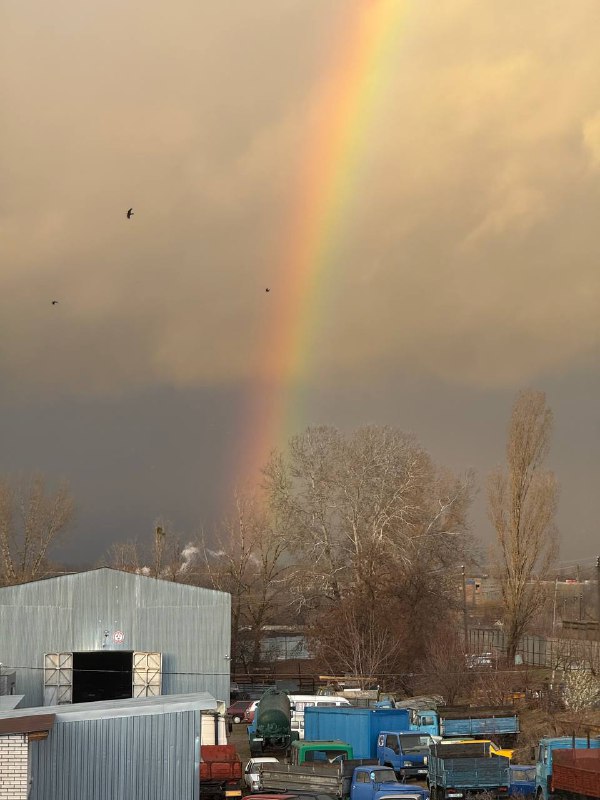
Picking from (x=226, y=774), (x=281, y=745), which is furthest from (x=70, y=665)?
(x=226, y=774)

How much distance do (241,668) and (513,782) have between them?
4502 centimetres

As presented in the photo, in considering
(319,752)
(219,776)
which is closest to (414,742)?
(319,752)

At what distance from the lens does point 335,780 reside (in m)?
23.5

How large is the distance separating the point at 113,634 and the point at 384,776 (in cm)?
2011

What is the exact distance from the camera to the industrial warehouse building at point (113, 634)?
4034 cm

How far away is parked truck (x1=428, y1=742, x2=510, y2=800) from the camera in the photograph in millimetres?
23594

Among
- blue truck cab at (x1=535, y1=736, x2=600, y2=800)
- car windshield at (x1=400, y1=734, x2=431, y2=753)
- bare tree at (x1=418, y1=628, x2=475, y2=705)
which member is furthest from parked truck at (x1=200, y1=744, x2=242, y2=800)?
bare tree at (x1=418, y1=628, x2=475, y2=705)

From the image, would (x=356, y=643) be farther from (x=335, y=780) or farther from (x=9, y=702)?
(x=335, y=780)

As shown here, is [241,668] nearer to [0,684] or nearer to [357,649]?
[357,649]

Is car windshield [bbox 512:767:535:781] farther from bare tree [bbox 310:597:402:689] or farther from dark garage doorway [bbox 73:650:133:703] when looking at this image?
bare tree [bbox 310:597:402:689]

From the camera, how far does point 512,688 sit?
43.2 meters

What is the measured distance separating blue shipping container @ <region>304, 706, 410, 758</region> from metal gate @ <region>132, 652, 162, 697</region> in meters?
10.3

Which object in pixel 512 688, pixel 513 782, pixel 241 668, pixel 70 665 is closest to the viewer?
pixel 513 782

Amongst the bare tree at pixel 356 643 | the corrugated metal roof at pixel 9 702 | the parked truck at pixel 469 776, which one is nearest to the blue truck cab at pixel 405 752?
the parked truck at pixel 469 776
